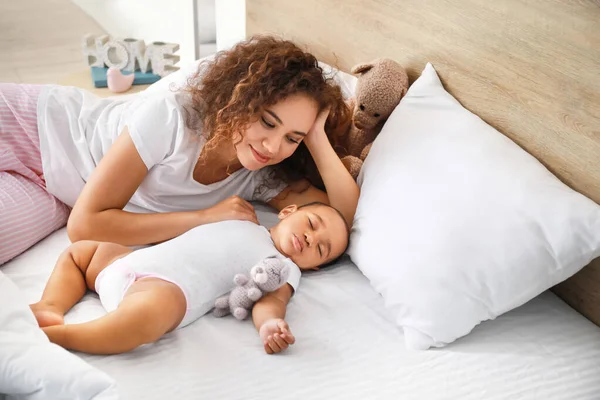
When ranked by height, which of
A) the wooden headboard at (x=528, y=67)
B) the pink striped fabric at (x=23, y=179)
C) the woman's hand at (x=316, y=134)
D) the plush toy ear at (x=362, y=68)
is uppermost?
the wooden headboard at (x=528, y=67)

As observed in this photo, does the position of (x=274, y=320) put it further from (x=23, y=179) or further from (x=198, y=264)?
(x=23, y=179)

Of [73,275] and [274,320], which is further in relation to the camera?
[73,275]

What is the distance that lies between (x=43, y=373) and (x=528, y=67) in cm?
101

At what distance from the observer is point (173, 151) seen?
1.44 meters

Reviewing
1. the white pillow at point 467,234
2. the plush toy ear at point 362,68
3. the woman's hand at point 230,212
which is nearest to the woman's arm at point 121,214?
the woman's hand at point 230,212

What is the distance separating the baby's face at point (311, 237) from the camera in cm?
132

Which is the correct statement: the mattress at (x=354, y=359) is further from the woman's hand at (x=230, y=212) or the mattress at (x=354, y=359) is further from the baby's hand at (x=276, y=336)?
the woman's hand at (x=230, y=212)

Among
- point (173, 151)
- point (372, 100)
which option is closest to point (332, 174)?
point (372, 100)

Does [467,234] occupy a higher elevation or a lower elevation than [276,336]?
higher

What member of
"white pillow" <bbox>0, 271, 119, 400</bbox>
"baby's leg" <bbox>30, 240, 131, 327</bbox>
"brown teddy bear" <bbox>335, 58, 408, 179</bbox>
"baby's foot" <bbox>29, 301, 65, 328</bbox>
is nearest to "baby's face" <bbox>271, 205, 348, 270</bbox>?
"brown teddy bear" <bbox>335, 58, 408, 179</bbox>

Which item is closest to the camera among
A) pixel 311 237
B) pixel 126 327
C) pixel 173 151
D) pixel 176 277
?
pixel 126 327

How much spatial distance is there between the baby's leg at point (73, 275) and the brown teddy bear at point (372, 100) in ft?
1.97

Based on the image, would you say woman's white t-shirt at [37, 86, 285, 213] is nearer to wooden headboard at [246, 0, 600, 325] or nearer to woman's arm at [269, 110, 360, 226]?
woman's arm at [269, 110, 360, 226]

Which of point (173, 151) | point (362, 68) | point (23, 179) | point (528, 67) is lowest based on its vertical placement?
point (23, 179)
